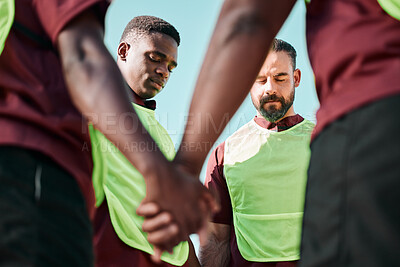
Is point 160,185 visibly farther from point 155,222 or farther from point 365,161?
point 365,161

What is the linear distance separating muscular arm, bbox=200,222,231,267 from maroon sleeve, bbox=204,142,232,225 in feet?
0.18

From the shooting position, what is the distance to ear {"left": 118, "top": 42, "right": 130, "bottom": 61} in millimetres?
3729

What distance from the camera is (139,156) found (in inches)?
44.3

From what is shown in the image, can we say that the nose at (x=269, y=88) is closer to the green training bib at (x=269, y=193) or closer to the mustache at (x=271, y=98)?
the mustache at (x=271, y=98)

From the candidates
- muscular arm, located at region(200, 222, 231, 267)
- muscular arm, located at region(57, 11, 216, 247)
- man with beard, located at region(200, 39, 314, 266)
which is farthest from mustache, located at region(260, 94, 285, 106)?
muscular arm, located at region(57, 11, 216, 247)

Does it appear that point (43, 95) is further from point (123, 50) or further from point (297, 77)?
point (297, 77)

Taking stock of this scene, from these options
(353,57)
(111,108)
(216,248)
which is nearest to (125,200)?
(216,248)

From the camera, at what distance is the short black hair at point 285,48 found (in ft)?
12.6

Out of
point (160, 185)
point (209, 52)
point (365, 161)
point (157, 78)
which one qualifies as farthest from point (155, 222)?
point (157, 78)

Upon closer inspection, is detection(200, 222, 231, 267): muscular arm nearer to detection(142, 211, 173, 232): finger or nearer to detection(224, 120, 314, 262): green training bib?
detection(224, 120, 314, 262): green training bib

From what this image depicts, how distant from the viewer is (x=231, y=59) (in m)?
1.17

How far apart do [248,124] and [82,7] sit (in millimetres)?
2733

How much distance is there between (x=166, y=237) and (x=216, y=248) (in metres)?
2.33

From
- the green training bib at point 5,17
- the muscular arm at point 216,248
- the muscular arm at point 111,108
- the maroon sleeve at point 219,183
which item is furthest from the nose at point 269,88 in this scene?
the green training bib at point 5,17
